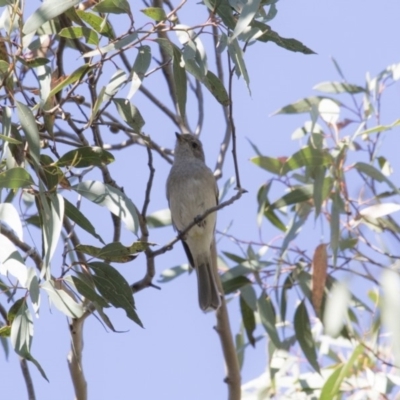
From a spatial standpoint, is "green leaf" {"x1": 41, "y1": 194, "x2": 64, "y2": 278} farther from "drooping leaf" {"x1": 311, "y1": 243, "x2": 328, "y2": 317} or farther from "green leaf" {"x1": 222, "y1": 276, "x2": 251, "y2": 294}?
"green leaf" {"x1": 222, "y1": 276, "x2": 251, "y2": 294}

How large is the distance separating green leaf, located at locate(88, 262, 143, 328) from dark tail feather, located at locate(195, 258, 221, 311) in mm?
1230

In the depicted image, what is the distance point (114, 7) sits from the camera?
2.66 m

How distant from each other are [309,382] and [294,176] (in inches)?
36.1

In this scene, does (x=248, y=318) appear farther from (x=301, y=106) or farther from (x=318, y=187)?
(x=301, y=106)

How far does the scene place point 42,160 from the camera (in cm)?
264

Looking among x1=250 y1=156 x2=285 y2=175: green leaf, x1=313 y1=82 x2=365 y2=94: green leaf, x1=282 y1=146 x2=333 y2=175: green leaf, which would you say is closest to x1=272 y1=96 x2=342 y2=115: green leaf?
x1=313 y1=82 x2=365 y2=94: green leaf

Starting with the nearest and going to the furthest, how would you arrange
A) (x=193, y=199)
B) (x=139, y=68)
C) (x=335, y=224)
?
(x=139, y=68) → (x=335, y=224) → (x=193, y=199)

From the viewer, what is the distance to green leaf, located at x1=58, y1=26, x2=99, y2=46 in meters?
2.71

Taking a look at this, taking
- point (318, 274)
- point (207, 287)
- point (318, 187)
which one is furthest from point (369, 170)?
point (207, 287)

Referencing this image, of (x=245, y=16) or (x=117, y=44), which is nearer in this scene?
(x=245, y=16)

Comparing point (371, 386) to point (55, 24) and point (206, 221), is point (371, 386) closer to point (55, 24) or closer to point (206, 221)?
point (206, 221)

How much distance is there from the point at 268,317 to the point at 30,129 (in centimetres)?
181

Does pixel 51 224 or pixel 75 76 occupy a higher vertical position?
pixel 75 76

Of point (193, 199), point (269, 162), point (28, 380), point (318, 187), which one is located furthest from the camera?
point (193, 199)
